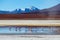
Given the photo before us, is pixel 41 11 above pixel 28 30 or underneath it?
above

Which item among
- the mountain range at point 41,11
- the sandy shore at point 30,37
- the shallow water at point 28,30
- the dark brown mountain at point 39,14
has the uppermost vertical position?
the mountain range at point 41,11

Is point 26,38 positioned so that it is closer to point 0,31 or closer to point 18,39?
point 18,39

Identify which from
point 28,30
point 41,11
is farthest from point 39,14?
point 28,30

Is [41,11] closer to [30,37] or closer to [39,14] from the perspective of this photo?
[39,14]

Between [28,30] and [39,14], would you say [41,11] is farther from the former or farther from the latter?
[28,30]

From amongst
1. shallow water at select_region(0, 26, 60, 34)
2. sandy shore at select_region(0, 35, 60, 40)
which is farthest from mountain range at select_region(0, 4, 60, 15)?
sandy shore at select_region(0, 35, 60, 40)

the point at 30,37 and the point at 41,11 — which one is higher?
the point at 41,11

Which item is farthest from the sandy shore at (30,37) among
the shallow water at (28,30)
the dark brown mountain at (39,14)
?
the dark brown mountain at (39,14)

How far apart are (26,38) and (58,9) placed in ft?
1.64

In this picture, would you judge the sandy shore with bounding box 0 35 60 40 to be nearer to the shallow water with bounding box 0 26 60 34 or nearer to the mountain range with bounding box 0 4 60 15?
the shallow water with bounding box 0 26 60 34

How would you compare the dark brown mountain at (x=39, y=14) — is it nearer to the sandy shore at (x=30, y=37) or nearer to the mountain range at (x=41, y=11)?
the mountain range at (x=41, y=11)

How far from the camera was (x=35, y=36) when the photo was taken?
194 cm

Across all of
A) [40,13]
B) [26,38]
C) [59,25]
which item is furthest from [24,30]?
[59,25]

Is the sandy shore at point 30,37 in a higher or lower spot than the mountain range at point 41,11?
lower
